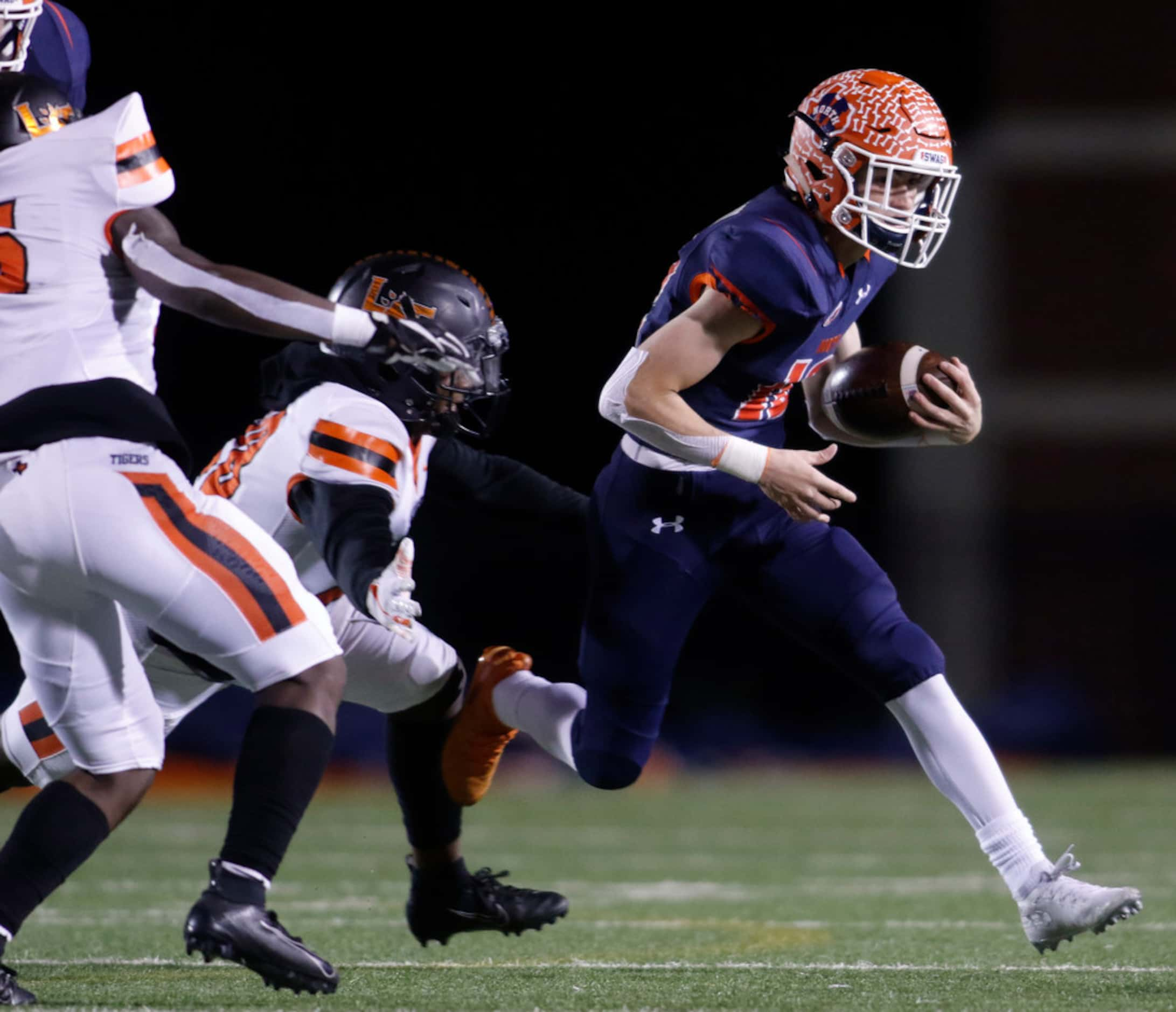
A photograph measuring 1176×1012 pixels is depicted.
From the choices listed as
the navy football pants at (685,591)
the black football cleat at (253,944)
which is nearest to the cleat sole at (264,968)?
the black football cleat at (253,944)

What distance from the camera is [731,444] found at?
9.50 ft

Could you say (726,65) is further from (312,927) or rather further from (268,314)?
(268,314)

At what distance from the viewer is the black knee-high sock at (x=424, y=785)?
3.37 meters

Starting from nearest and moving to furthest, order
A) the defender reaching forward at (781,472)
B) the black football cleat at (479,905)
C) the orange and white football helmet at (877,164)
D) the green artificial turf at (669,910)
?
the green artificial turf at (669,910) → the defender reaching forward at (781,472) → the orange and white football helmet at (877,164) → the black football cleat at (479,905)

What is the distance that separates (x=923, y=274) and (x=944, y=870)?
8.23 meters

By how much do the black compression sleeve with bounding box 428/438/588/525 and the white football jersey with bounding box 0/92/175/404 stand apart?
98 centimetres

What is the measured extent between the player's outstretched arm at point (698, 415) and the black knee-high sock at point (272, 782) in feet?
2.49

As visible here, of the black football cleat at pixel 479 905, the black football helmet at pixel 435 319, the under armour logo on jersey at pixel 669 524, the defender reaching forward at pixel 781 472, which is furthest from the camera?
the black football cleat at pixel 479 905

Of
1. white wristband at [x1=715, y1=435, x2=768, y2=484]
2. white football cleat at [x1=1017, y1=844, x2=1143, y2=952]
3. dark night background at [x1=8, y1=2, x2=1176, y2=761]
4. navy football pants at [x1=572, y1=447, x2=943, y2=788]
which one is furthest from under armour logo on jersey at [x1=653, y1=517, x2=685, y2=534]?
dark night background at [x1=8, y1=2, x2=1176, y2=761]

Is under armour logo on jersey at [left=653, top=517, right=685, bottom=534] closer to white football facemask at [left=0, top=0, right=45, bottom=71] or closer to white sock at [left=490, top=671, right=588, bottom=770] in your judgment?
white sock at [left=490, top=671, right=588, bottom=770]

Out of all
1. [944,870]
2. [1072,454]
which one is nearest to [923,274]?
[1072,454]

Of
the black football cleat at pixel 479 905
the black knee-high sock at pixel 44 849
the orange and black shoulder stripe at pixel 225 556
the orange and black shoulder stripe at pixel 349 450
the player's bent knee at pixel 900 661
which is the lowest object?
the black football cleat at pixel 479 905

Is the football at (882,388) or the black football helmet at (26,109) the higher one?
the black football helmet at (26,109)

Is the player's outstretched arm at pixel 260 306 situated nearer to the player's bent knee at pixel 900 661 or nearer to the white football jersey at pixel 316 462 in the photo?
the white football jersey at pixel 316 462
